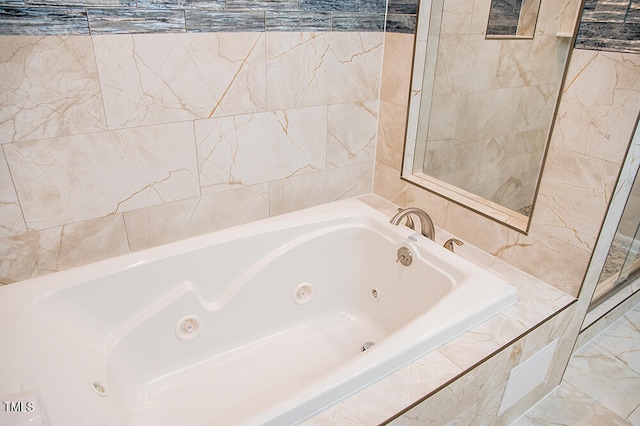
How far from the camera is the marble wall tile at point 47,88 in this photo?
1235 mm

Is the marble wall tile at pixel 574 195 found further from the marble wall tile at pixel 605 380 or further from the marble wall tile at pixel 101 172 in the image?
the marble wall tile at pixel 101 172

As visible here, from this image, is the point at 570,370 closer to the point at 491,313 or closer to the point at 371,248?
the point at 491,313

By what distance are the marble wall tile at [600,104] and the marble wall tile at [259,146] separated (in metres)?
0.96

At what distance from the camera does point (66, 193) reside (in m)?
1.43

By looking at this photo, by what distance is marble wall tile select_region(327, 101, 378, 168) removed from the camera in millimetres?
1946

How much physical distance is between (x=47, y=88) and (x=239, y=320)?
1097 millimetres

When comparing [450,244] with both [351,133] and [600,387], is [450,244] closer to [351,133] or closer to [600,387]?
[351,133]

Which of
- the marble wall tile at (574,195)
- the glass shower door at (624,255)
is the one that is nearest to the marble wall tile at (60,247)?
the marble wall tile at (574,195)

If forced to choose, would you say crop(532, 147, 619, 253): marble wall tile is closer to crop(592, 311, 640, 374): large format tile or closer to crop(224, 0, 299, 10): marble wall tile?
crop(592, 311, 640, 374): large format tile

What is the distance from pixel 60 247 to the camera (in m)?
1.48

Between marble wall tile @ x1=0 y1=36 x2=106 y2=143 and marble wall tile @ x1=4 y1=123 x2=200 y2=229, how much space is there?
0.05 m

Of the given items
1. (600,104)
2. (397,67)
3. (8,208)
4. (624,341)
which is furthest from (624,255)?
(8,208)

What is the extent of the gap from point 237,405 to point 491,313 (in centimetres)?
98

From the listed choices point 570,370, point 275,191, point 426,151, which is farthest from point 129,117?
point 570,370
